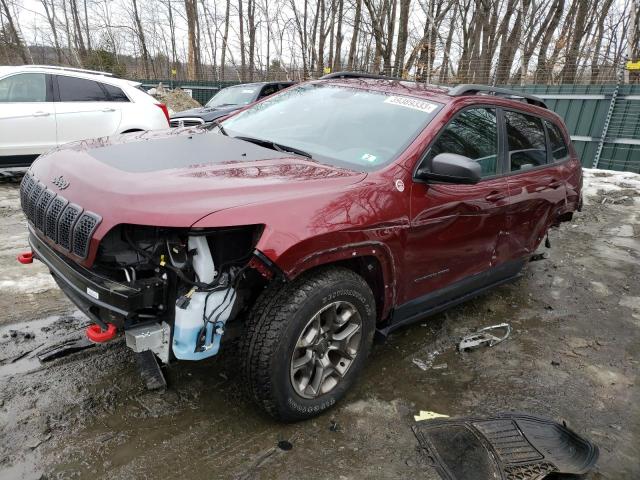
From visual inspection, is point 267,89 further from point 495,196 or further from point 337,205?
point 337,205

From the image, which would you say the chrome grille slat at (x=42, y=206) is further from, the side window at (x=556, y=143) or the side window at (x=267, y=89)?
the side window at (x=267, y=89)

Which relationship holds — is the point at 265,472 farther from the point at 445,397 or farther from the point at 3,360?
the point at 3,360

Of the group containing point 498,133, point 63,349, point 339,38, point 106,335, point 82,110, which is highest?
point 339,38

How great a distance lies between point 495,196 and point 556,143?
59.9 inches

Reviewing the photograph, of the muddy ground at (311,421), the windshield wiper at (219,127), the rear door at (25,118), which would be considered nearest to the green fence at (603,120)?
the muddy ground at (311,421)

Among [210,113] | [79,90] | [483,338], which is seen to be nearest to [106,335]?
[483,338]

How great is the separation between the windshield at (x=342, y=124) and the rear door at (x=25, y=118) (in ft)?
15.4

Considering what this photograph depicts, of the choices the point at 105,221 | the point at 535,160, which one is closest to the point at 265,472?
the point at 105,221

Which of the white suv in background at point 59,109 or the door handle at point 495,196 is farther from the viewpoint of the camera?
the white suv in background at point 59,109

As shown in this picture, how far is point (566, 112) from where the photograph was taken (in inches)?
491

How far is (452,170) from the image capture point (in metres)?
2.68

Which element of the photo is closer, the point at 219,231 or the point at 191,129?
the point at 219,231

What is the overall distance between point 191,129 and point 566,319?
3.75 meters

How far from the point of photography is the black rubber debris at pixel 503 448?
2.42 m
